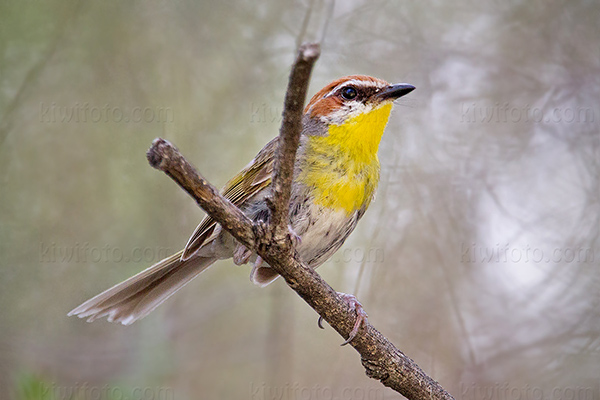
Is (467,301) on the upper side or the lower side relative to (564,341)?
upper

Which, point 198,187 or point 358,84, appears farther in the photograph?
point 358,84

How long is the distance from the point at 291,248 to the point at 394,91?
5.47 feet

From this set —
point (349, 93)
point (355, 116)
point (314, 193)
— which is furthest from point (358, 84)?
point (314, 193)

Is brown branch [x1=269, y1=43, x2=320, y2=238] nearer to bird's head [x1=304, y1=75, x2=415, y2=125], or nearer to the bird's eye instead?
bird's head [x1=304, y1=75, x2=415, y2=125]

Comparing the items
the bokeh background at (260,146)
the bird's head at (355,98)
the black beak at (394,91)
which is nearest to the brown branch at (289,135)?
the bird's head at (355,98)

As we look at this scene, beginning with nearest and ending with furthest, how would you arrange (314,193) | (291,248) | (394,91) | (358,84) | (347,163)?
(291,248), (314,193), (347,163), (394,91), (358,84)

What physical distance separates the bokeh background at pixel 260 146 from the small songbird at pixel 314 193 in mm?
1140

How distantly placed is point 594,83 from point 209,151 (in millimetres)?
4075

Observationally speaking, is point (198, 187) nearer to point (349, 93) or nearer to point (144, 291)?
point (349, 93)

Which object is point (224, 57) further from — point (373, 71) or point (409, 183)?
point (409, 183)

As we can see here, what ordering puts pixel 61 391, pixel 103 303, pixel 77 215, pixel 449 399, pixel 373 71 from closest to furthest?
pixel 449 399, pixel 103 303, pixel 61 391, pixel 77 215, pixel 373 71

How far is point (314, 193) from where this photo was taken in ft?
12.7

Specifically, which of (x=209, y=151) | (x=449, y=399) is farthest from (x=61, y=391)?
(x=449, y=399)

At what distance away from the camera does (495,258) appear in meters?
6.16
